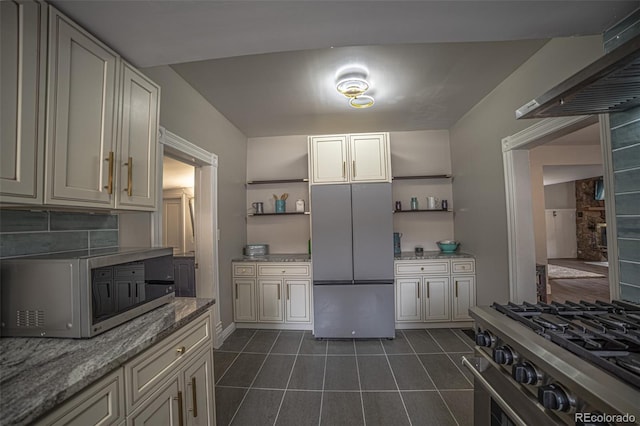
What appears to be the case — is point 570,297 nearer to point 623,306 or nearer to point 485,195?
point 485,195

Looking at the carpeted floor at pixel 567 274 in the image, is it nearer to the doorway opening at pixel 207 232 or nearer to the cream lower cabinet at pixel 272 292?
the cream lower cabinet at pixel 272 292

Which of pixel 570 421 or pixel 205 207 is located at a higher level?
pixel 205 207

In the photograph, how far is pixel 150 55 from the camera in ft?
4.52

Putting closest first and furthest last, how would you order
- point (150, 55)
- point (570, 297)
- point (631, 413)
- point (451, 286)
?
point (631, 413) → point (150, 55) → point (451, 286) → point (570, 297)

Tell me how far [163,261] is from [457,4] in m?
1.97

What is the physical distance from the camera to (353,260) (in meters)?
2.85

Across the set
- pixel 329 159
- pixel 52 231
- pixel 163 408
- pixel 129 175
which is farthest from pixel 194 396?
pixel 329 159

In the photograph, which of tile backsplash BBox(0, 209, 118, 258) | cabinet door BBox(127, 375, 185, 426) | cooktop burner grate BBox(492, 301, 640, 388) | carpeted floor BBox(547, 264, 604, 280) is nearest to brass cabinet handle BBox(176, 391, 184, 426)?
cabinet door BBox(127, 375, 185, 426)

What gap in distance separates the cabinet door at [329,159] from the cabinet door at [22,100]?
221 centimetres

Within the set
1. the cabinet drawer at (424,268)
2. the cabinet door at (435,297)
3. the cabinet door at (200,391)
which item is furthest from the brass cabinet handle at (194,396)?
the cabinet door at (435,297)

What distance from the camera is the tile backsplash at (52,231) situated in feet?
3.52

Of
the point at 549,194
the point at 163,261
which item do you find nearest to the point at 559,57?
the point at 163,261

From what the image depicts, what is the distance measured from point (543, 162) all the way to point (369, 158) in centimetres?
365

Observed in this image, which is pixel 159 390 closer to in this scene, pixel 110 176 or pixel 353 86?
pixel 110 176
